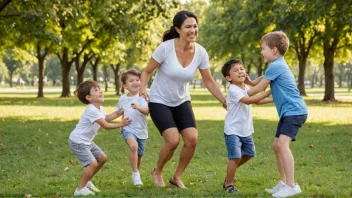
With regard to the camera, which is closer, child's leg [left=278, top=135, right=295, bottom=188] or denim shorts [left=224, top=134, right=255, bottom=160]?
child's leg [left=278, top=135, right=295, bottom=188]

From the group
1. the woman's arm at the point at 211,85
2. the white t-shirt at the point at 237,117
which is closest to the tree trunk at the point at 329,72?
the woman's arm at the point at 211,85

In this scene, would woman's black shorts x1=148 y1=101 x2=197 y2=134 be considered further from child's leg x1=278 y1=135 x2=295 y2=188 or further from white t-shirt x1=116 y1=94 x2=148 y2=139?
child's leg x1=278 y1=135 x2=295 y2=188

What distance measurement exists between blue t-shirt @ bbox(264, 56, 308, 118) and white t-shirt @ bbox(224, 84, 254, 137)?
48 cm

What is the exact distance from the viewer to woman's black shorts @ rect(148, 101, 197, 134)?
684cm

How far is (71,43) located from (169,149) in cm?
2967

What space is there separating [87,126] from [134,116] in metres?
0.90

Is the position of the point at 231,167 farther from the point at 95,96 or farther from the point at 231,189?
the point at 95,96

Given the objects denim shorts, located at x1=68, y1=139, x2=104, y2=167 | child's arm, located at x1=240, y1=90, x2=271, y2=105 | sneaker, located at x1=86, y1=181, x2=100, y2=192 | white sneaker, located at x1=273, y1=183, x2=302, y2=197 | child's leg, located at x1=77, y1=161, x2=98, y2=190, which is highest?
child's arm, located at x1=240, y1=90, x2=271, y2=105

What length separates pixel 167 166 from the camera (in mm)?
9312

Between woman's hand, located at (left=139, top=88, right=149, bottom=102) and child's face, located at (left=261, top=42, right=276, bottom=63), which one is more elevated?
child's face, located at (left=261, top=42, right=276, bottom=63)

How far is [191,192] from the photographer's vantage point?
6.76m

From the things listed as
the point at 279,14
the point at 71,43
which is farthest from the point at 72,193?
the point at 71,43

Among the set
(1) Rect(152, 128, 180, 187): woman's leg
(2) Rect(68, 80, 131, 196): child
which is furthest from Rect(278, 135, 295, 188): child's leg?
(2) Rect(68, 80, 131, 196): child

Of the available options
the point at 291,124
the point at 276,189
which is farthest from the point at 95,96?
the point at 276,189
